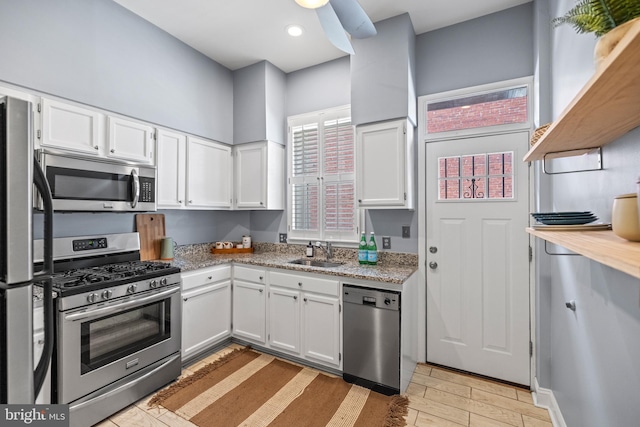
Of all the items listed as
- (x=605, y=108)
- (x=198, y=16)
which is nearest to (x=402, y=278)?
(x=605, y=108)

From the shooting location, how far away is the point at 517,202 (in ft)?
8.20

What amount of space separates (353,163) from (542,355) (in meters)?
2.28

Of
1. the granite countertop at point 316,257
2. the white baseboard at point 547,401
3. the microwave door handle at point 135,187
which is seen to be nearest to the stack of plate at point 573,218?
the granite countertop at point 316,257

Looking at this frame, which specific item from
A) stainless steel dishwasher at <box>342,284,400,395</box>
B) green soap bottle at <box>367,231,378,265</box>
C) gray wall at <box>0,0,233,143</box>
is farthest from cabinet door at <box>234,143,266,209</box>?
stainless steel dishwasher at <box>342,284,400,395</box>

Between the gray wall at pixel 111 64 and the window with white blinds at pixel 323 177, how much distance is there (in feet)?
3.15

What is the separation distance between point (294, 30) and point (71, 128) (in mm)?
2038

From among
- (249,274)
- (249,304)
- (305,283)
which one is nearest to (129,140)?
(249,274)

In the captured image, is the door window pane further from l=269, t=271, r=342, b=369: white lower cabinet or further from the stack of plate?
the stack of plate

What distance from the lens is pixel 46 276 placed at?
3.28 ft

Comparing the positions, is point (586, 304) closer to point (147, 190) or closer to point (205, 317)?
point (205, 317)

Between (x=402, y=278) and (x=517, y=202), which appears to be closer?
(x=402, y=278)

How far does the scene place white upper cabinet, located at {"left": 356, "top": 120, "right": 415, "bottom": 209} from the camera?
267 cm

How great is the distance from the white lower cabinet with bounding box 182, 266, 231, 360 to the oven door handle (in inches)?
9.3

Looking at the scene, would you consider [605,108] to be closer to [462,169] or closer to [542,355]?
[462,169]
